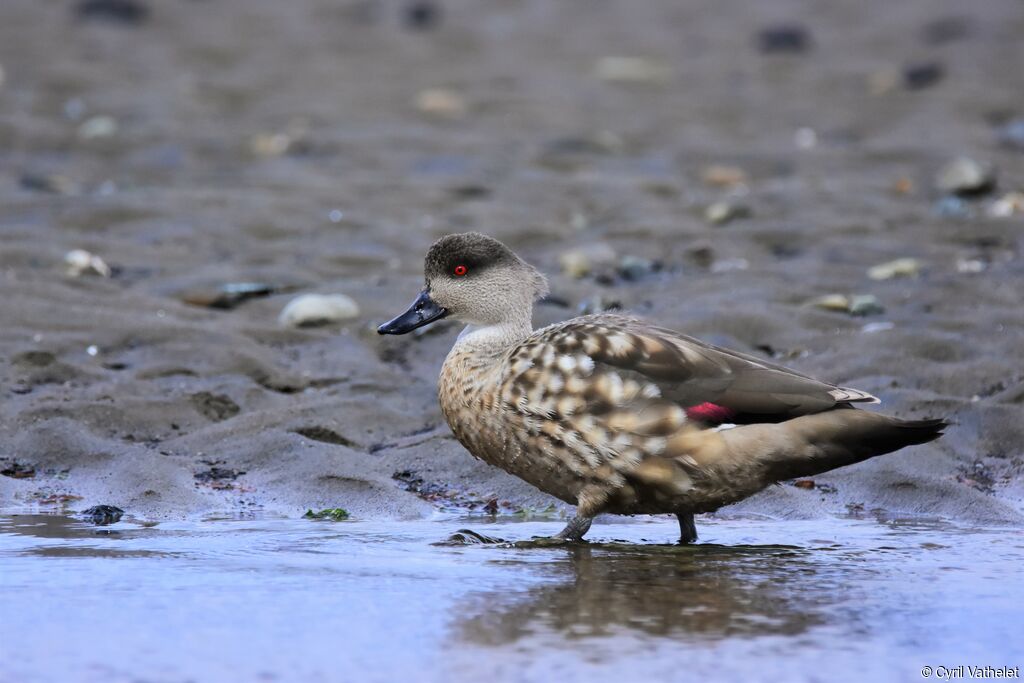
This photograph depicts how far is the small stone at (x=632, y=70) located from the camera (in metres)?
16.6

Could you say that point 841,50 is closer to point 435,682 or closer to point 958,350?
point 958,350

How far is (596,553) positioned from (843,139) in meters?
9.70

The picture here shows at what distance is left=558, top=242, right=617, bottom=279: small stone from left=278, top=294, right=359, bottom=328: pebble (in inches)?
69.4

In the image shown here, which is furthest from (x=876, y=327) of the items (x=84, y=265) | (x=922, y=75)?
(x=922, y=75)

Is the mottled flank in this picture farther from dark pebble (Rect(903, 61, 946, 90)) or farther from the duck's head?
dark pebble (Rect(903, 61, 946, 90))

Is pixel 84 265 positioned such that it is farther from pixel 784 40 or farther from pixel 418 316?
pixel 784 40

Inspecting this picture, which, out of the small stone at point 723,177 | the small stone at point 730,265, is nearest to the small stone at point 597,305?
the small stone at point 730,265

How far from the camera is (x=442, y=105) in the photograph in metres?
15.2

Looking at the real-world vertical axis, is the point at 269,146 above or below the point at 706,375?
above

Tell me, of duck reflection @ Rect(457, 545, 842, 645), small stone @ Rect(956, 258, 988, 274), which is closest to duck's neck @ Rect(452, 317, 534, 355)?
duck reflection @ Rect(457, 545, 842, 645)

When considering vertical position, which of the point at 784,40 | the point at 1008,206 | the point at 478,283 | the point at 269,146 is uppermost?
the point at 784,40

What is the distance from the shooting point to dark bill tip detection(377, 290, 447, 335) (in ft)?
24.1

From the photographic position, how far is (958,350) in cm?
879

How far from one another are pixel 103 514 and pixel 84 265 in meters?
4.27
